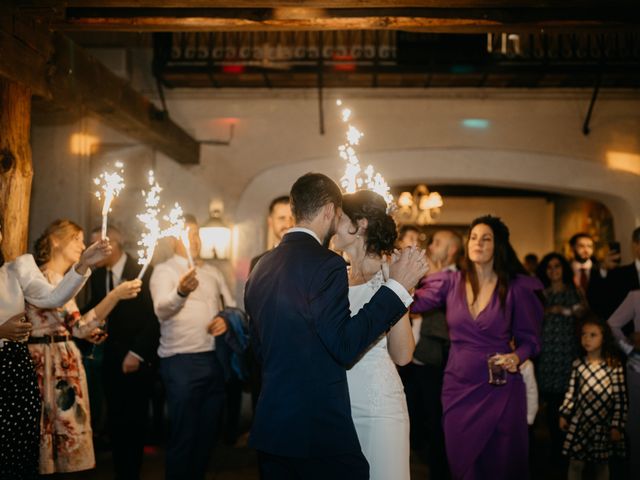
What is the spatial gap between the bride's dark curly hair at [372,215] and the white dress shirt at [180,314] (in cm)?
202

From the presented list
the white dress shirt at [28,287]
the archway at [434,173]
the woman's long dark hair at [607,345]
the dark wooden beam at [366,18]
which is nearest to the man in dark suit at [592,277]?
the archway at [434,173]

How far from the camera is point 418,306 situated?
4.62 meters

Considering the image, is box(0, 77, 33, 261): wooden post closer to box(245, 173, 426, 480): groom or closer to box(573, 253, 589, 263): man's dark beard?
box(245, 173, 426, 480): groom

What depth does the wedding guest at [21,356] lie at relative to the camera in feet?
11.1

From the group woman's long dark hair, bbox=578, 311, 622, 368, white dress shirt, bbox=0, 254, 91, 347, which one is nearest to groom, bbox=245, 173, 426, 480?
white dress shirt, bbox=0, 254, 91, 347

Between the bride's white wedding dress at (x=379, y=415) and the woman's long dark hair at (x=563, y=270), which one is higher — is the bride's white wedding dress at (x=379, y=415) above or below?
below

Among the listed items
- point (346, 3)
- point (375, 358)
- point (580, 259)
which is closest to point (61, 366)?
point (375, 358)

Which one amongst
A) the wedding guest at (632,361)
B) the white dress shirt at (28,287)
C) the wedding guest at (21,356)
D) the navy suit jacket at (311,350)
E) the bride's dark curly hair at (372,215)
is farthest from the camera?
the wedding guest at (632,361)

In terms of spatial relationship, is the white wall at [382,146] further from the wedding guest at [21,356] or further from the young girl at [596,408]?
the wedding guest at [21,356]

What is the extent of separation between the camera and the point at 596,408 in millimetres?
4984

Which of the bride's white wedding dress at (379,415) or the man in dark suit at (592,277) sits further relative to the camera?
the man in dark suit at (592,277)

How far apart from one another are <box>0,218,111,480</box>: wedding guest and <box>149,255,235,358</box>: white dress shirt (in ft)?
3.88

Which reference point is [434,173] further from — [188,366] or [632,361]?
[188,366]

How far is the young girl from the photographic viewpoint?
491 centimetres
